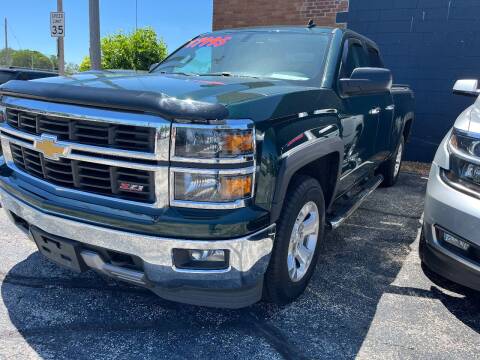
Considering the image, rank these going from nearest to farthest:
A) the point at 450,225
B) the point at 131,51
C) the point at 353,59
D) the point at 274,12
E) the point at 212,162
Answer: the point at 212,162 < the point at 450,225 < the point at 353,59 < the point at 274,12 < the point at 131,51

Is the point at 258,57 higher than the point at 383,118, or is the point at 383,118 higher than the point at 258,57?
the point at 258,57

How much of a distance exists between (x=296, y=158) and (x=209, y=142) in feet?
2.02

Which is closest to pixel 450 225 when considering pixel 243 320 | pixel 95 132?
pixel 243 320

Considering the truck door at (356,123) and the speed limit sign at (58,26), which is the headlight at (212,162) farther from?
the speed limit sign at (58,26)

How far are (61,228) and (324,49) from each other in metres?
2.41

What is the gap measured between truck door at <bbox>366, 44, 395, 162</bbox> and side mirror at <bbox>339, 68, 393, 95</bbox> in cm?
106

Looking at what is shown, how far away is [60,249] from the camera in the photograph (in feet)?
7.95

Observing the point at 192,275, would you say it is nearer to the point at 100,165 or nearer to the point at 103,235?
the point at 103,235

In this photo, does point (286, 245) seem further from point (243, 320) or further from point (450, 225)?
point (450, 225)

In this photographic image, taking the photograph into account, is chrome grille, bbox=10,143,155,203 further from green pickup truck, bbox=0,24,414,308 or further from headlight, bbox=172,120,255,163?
headlight, bbox=172,120,255,163

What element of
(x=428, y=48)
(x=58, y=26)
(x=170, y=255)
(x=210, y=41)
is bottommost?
(x=170, y=255)

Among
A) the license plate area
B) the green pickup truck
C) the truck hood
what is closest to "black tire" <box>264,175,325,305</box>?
the green pickup truck

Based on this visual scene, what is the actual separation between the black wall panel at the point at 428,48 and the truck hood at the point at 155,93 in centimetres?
614

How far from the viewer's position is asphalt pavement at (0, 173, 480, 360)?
2.45 meters
